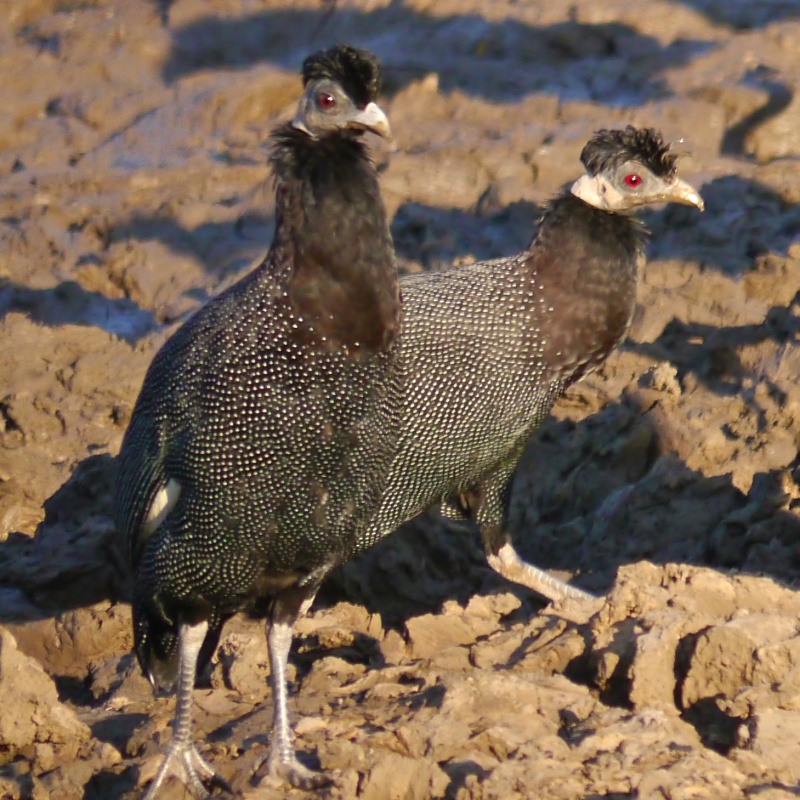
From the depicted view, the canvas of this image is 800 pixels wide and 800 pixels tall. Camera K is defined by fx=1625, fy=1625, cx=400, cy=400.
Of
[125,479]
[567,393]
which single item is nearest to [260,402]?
[125,479]

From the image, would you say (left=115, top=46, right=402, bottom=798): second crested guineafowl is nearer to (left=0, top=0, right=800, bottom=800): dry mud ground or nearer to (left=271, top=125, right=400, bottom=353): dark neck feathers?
(left=271, top=125, right=400, bottom=353): dark neck feathers

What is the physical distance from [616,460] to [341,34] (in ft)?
17.6

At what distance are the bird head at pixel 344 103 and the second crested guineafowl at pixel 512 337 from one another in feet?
3.84

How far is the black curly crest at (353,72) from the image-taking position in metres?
5.18

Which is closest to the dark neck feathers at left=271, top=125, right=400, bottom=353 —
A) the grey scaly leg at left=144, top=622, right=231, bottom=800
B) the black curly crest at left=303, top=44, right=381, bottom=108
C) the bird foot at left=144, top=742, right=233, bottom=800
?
the black curly crest at left=303, top=44, right=381, bottom=108

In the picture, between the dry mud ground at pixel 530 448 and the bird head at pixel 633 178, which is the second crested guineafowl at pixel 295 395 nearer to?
the dry mud ground at pixel 530 448

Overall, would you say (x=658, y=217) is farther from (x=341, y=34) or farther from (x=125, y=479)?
(x=125, y=479)

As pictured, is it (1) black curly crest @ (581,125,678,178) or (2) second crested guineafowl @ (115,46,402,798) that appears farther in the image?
(1) black curly crest @ (581,125,678,178)

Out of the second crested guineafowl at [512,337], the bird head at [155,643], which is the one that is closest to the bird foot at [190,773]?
the bird head at [155,643]

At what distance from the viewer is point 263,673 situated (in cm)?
590

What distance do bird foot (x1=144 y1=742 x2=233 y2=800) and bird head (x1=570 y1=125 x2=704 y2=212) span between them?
278 cm

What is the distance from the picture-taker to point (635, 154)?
6.63 metres

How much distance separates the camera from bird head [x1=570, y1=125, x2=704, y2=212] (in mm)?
6590

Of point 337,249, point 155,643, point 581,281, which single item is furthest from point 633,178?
point 155,643
